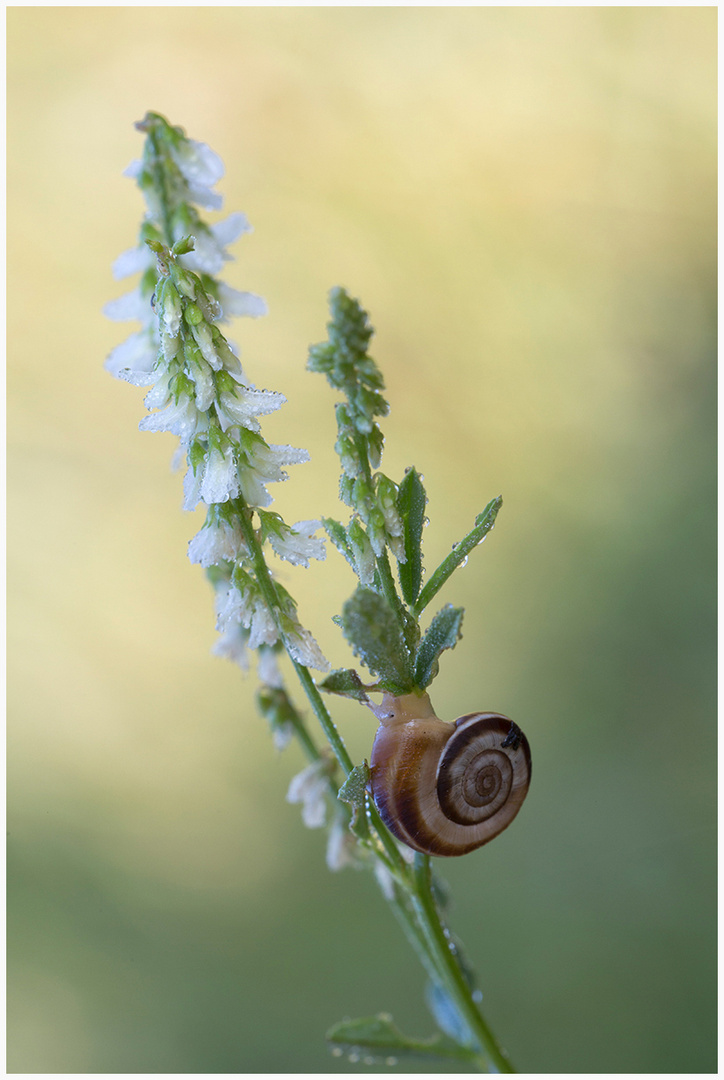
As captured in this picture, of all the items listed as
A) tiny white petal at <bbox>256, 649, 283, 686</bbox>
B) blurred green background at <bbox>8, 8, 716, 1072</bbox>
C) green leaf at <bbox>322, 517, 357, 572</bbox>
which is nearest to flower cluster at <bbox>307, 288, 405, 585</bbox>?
green leaf at <bbox>322, 517, 357, 572</bbox>

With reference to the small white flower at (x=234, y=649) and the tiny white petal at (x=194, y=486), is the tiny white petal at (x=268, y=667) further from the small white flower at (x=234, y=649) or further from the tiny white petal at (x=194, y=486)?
the tiny white petal at (x=194, y=486)

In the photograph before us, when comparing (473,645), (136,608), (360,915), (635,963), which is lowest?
(635,963)

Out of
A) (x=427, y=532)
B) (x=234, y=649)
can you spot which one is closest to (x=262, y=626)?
(x=234, y=649)

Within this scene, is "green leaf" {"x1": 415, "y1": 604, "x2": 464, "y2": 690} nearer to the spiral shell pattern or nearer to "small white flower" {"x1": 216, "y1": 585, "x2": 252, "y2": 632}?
the spiral shell pattern

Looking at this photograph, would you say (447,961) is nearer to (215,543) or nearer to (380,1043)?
(380,1043)

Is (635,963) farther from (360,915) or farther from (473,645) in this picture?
(473,645)

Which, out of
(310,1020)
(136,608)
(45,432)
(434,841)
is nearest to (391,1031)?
(434,841)

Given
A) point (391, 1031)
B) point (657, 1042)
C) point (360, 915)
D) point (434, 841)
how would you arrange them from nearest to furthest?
point (434, 841) → point (391, 1031) → point (657, 1042) → point (360, 915)
